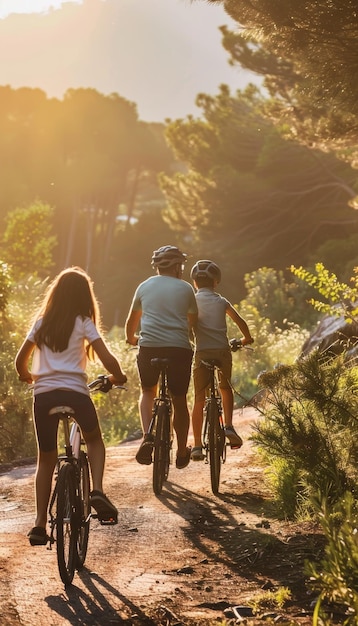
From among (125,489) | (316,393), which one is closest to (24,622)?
(316,393)

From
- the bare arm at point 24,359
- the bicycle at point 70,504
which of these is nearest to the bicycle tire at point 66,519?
the bicycle at point 70,504

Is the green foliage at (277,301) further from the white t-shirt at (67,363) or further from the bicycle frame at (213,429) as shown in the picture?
the white t-shirt at (67,363)

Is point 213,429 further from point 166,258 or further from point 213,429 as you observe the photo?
point 166,258

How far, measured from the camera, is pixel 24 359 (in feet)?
18.9

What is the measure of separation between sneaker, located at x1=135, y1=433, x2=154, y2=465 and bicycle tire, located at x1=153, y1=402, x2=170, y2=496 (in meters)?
0.04

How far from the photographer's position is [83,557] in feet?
19.4

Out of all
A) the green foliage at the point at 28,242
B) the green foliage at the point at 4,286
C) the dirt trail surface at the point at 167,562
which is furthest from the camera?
the green foliage at the point at 28,242

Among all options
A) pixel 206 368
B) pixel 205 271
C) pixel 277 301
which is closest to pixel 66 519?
pixel 206 368

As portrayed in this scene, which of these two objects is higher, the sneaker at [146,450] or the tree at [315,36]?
the tree at [315,36]

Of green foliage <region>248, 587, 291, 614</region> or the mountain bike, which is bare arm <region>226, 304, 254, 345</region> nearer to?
the mountain bike

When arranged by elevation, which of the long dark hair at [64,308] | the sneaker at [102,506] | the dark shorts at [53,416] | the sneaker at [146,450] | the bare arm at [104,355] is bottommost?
the sneaker at [102,506]

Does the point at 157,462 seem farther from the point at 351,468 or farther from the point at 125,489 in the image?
the point at 351,468

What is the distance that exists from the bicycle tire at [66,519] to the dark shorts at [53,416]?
0.59ft

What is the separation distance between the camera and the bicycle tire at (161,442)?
792 centimetres
